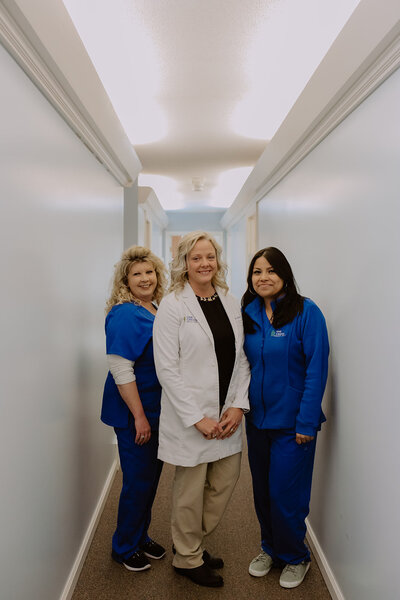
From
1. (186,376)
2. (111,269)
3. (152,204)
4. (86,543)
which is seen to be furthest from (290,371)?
(152,204)

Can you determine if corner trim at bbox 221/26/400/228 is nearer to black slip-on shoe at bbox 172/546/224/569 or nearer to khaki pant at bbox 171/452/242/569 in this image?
khaki pant at bbox 171/452/242/569

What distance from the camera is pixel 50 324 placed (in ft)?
5.78

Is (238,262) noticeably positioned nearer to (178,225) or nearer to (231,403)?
(178,225)

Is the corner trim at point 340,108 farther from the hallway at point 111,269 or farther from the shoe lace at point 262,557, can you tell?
the shoe lace at point 262,557

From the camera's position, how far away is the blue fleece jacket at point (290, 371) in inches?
75.0

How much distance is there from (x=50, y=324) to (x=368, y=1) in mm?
1532

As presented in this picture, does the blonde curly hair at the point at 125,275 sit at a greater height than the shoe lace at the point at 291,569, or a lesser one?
greater

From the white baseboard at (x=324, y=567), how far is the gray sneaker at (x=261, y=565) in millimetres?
235

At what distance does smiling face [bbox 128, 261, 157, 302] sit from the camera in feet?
7.26

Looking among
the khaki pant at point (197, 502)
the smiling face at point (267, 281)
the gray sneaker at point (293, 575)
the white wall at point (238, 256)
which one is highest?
the white wall at point (238, 256)

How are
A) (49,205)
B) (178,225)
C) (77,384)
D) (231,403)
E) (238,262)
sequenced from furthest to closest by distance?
(178,225) → (238,262) → (77,384) → (231,403) → (49,205)

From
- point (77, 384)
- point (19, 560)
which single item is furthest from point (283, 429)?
point (19, 560)

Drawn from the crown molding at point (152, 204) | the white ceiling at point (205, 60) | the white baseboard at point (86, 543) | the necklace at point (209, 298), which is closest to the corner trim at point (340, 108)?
the white ceiling at point (205, 60)

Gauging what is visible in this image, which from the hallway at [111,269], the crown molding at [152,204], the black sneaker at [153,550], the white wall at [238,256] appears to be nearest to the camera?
the hallway at [111,269]
